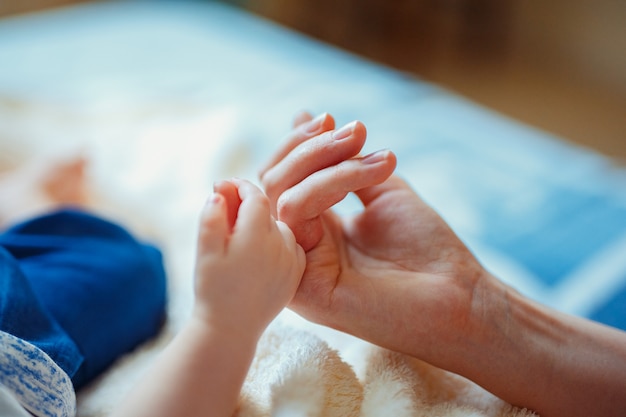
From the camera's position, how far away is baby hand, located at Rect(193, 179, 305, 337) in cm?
49

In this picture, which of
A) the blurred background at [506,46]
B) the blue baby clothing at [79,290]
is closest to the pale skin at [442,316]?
the blue baby clothing at [79,290]

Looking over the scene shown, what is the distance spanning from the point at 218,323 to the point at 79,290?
12.5 inches

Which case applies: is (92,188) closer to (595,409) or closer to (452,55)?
(595,409)

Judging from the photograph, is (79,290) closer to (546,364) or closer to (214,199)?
(214,199)

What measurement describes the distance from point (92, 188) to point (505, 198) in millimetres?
733

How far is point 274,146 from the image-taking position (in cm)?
117

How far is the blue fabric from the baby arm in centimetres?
19

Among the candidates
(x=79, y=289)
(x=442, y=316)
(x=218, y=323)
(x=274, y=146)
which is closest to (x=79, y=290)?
(x=79, y=289)

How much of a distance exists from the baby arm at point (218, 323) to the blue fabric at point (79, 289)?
0.63ft

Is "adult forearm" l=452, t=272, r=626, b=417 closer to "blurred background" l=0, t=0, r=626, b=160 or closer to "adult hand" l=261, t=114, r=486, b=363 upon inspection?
"adult hand" l=261, t=114, r=486, b=363

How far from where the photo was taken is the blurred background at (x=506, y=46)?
103 inches

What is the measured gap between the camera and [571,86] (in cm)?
280

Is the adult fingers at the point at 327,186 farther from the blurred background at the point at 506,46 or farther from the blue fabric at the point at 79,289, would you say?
the blurred background at the point at 506,46

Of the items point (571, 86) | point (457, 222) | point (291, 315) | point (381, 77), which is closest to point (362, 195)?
point (291, 315)
